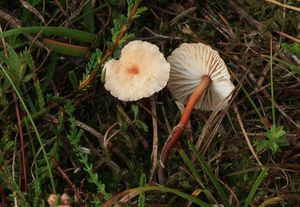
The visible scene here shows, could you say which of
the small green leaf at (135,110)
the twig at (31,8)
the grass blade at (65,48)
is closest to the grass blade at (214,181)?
the small green leaf at (135,110)

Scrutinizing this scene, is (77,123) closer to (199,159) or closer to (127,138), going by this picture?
(127,138)

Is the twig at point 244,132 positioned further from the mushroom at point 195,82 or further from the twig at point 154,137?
the twig at point 154,137

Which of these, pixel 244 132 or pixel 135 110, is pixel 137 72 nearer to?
pixel 135 110

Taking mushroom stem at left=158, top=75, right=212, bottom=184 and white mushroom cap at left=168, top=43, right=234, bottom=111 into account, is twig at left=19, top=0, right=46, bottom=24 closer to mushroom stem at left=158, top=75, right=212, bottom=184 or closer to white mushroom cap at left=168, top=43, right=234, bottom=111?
white mushroom cap at left=168, top=43, right=234, bottom=111

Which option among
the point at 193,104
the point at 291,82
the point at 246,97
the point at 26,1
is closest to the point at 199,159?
the point at 193,104

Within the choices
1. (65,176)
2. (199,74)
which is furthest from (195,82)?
(65,176)

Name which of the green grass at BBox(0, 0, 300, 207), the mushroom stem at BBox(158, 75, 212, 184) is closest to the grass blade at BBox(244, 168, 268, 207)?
the green grass at BBox(0, 0, 300, 207)
